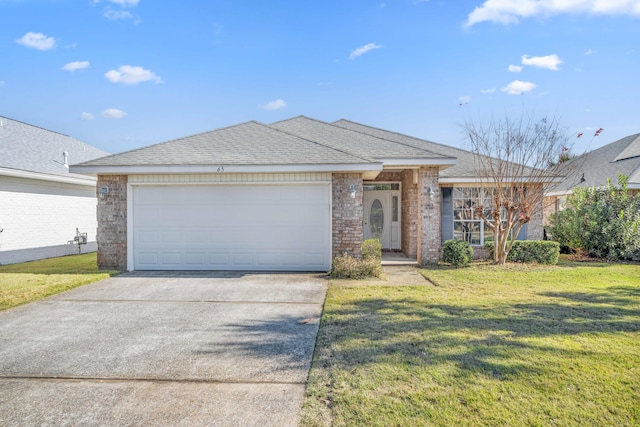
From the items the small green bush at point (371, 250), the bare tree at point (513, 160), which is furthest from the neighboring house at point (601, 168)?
the small green bush at point (371, 250)

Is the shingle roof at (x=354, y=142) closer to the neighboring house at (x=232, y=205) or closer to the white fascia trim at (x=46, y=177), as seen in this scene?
the neighboring house at (x=232, y=205)

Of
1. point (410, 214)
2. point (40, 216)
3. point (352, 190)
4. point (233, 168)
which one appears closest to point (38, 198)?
point (40, 216)

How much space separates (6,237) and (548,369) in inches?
573

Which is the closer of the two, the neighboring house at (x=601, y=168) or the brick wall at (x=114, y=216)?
the brick wall at (x=114, y=216)

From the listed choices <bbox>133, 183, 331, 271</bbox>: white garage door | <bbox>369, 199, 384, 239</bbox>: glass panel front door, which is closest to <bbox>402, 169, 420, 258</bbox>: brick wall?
<bbox>369, 199, 384, 239</bbox>: glass panel front door

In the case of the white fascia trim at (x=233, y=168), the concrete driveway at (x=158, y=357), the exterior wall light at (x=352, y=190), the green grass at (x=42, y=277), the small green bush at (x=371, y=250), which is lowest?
the concrete driveway at (x=158, y=357)

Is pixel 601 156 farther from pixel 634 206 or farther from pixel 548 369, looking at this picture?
pixel 548 369

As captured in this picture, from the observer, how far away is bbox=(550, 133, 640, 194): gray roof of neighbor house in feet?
48.0

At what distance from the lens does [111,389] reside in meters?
3.33

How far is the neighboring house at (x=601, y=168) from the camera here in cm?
1476

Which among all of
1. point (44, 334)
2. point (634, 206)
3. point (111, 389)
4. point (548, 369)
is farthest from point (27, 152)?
point (634, 206)

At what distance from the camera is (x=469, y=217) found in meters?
12.0

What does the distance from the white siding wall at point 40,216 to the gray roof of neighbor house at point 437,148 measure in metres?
11.2

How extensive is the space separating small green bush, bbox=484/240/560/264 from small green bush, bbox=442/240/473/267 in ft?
5.60
